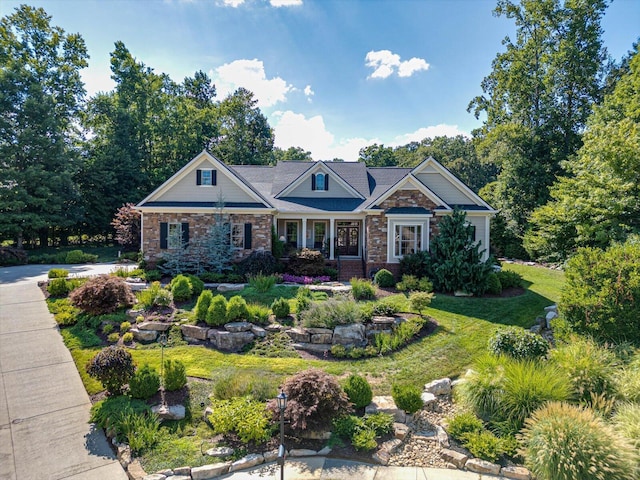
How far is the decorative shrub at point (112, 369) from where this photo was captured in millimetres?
6109

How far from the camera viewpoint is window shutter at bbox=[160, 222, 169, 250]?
54.4 ft

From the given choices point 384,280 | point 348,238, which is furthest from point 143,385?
point 348,238

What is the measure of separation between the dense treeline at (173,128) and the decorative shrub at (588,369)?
34.8 feet

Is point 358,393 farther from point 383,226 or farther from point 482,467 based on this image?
point 383,226

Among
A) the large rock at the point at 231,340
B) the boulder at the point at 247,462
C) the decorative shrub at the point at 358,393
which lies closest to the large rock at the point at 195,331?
the large rock at the point at 231,340

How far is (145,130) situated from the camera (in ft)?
107

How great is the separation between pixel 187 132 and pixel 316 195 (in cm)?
2107

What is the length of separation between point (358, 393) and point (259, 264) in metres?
10.3

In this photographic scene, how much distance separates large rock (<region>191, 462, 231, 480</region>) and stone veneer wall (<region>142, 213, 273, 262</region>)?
12.6 m

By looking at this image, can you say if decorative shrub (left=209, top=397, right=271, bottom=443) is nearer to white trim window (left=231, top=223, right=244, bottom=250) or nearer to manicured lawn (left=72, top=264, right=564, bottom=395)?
manicured lawn (left=72, top=264, right=564, bottom=395)

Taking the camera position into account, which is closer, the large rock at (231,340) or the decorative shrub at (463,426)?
the decorative shrub at (463,426)

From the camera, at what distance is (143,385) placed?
6242mm

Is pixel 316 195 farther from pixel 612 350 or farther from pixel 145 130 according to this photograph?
pixel 145 130

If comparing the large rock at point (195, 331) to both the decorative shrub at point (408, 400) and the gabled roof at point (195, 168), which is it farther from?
the gabled roof at point (195, 168)
